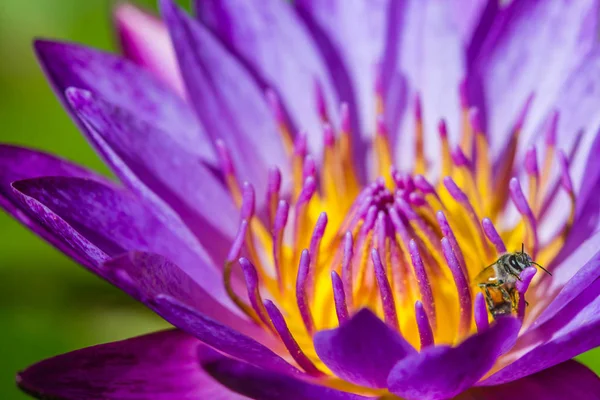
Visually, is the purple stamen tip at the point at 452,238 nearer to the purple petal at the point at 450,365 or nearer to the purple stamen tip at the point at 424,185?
the purple stamen tip at the point at 424,185

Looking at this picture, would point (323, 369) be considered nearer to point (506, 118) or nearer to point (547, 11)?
point (506, 118)

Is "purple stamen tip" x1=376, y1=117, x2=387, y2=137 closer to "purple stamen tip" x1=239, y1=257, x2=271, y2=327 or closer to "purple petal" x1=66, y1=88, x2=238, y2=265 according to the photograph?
"purple petal" x1=66, y1=88, x2=238, y2=265

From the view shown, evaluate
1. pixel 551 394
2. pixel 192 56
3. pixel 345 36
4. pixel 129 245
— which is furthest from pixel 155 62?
pixel 551 394

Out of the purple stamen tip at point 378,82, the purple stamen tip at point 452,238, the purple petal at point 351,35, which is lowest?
the purple stamen tip at point 452,238

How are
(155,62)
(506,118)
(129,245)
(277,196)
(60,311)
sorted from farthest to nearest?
1. (60,311)
2. (155,62)
3. (506,118)
4. (277,196)
5. (129,245)

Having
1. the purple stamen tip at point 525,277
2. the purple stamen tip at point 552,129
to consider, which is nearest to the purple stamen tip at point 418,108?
the purple stamen tip at point 552,129

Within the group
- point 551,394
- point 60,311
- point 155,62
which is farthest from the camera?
point 60,311

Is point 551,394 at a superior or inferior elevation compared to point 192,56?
inferior
